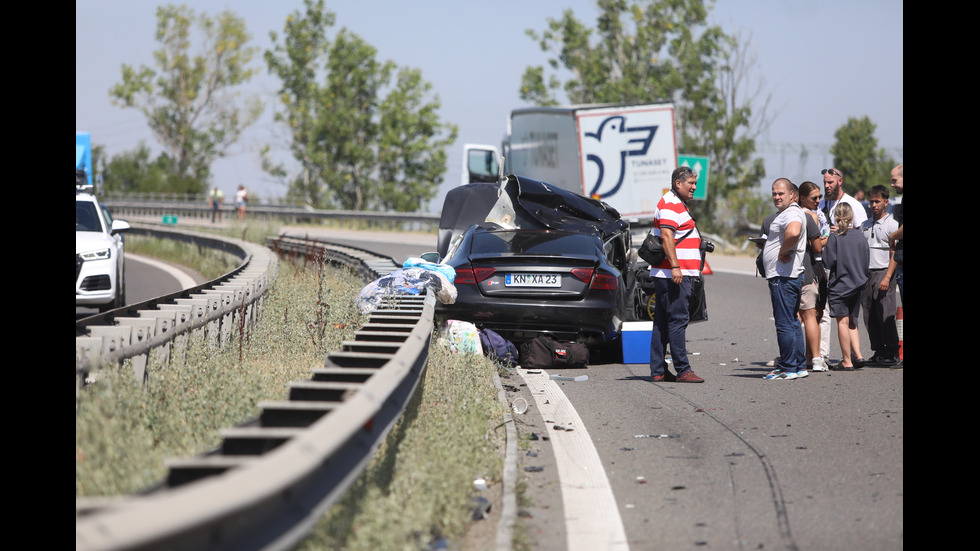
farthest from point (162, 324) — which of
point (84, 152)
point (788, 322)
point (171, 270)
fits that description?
point (84, 152)

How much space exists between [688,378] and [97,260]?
785 centimetres

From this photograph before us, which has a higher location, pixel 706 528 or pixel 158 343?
pixel 158 343

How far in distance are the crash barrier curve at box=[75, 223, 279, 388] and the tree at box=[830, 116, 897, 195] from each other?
74862 mm

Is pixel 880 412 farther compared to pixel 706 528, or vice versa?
pixel 880 412

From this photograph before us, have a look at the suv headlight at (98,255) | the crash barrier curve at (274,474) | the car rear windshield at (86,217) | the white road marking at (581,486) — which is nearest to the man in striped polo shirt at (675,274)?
the white road marking at (581,486)

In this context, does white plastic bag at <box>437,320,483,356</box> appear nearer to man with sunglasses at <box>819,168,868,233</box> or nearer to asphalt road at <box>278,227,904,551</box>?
asphalt road at <box>278,227,904,551</box>

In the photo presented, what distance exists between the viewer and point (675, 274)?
983cm

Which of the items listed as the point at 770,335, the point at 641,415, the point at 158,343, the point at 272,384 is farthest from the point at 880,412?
the point at 770,335

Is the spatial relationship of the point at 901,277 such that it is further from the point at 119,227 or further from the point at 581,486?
the point at 119,227
